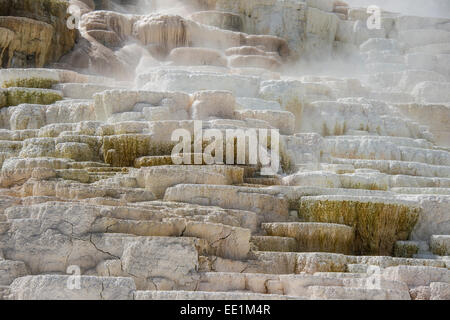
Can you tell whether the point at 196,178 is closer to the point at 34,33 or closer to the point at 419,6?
the point at 34,33

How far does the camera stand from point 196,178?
311 inches

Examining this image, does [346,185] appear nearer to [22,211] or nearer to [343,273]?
[343,273]

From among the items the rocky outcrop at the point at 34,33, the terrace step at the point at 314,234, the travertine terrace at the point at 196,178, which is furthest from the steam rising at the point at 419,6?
the terrace step at the point at 314,234

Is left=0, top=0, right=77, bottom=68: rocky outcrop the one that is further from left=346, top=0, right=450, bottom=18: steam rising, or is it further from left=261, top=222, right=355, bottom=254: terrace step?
left=346, top=0, right=450, bottom=18: steam rising

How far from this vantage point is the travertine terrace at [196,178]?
5.82 meters

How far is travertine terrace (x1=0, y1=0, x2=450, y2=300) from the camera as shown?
19.1ft

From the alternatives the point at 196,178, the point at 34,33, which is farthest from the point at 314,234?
the point at 34,33

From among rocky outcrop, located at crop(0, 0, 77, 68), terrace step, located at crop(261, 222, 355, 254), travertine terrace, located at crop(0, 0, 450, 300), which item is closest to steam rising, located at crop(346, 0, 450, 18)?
travertine terrace, located at crop(0, 0, 450, 300)

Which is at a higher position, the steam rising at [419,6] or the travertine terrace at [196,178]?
the steam rising at [419,6]

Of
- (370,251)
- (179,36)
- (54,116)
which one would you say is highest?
(179,36)

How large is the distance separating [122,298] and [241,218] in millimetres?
2492

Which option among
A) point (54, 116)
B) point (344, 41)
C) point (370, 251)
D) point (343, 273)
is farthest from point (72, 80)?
point (344, 41)

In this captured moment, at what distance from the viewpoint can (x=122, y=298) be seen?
5.12 metres

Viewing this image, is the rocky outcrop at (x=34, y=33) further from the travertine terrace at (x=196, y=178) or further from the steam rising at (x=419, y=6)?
the steam rising at (x=419, y=6)
